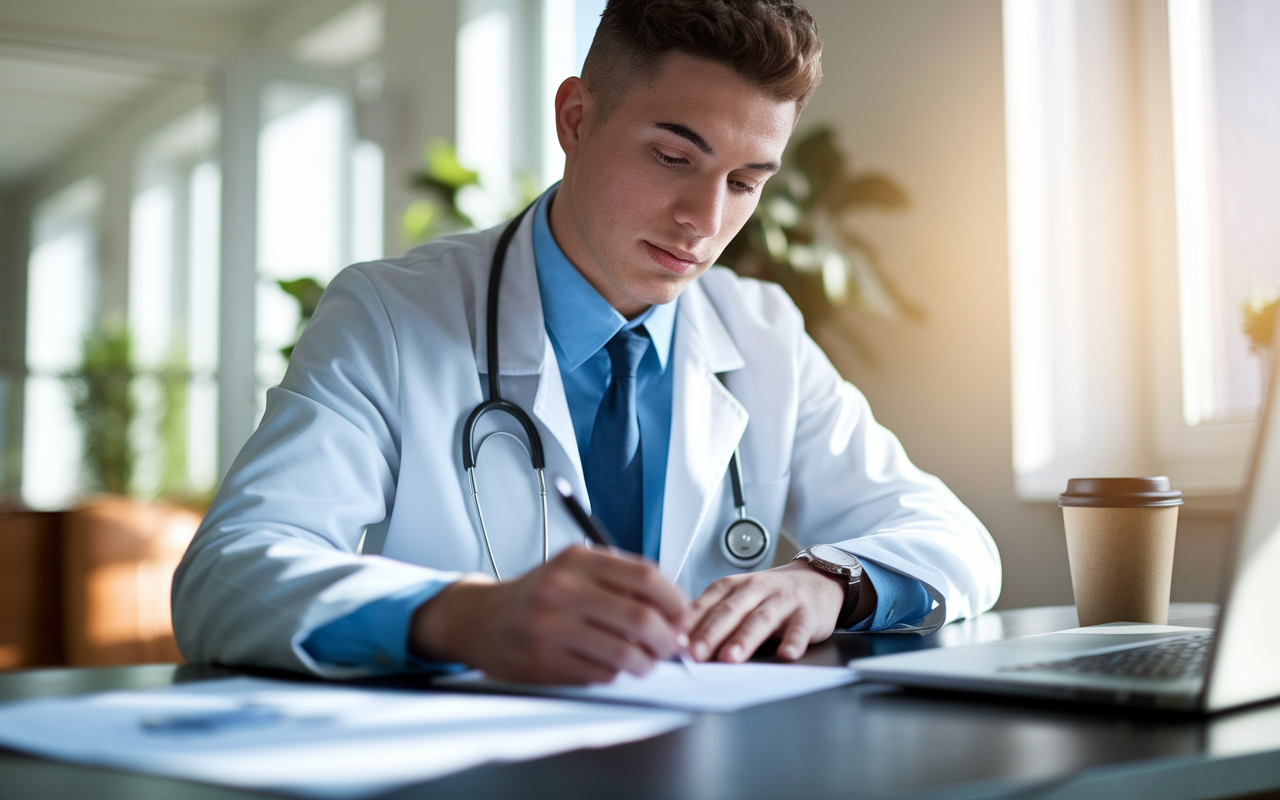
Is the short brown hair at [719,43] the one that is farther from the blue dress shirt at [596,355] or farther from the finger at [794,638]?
the finger at [794,638]

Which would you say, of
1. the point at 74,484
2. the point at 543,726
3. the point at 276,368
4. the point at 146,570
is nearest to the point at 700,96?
the point at 543,726

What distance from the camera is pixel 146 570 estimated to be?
2.75 metres

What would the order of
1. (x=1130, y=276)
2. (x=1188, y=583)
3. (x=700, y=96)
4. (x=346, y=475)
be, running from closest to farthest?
(x=346, y=475), (x=700, y=96), (x=1188, y=583), (x=1130, y=276)

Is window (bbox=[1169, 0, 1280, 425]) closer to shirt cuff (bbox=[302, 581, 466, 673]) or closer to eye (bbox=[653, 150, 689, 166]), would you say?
eye (bbox=[653, 150, 689, 166])

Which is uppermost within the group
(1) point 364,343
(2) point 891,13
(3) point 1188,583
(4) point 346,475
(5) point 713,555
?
(2) point 891,13

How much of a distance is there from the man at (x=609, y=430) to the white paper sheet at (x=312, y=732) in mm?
97

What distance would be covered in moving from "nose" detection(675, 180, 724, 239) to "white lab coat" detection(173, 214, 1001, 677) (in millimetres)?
238

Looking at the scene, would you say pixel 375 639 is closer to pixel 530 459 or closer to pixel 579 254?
pixel 530 459

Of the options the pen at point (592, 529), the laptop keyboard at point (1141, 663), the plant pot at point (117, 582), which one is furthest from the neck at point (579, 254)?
the plant pot at point (117, 582)

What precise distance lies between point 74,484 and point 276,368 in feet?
2.71

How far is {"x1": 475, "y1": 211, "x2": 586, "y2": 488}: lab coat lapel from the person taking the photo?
1280 mm

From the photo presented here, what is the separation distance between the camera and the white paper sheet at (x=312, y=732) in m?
0.49

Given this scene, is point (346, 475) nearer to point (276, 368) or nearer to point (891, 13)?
point (891, 13)

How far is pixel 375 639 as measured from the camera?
780 millimetres
